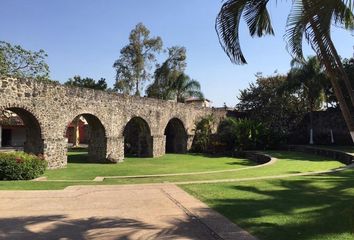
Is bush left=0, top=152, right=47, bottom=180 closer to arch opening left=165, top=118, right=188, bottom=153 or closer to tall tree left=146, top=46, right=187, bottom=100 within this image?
arch opening left=165, top=118, right=188, bottom=153

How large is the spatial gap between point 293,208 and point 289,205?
313 mm

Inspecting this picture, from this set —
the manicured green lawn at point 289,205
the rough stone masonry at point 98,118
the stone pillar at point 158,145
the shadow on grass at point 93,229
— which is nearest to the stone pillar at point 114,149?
the rough stone masonry at point 98,118

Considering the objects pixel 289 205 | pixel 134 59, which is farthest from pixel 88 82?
pixel 289 205

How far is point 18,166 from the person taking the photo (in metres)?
14.1

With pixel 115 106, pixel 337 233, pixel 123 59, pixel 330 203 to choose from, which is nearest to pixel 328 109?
pixel 115 106

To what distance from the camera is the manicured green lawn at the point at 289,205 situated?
6824 millimetres

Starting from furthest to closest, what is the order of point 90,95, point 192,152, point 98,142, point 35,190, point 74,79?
1. point 74,79
2. point 192,152
3. point 98,142
4. point 90,95
5. point 35,190

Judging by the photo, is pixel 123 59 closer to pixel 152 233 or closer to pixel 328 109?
pixel 328 109

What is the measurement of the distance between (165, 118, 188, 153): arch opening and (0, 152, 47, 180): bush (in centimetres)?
1811

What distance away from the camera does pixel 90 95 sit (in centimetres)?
2262

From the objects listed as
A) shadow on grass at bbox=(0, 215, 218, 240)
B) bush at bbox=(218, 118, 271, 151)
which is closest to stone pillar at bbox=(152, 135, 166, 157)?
bush at bbox=(218, 118, 271, 151)

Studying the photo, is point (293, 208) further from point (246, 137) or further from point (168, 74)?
point (168, 74)

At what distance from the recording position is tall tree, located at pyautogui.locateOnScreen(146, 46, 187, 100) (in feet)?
151

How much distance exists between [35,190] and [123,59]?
37.8 m
